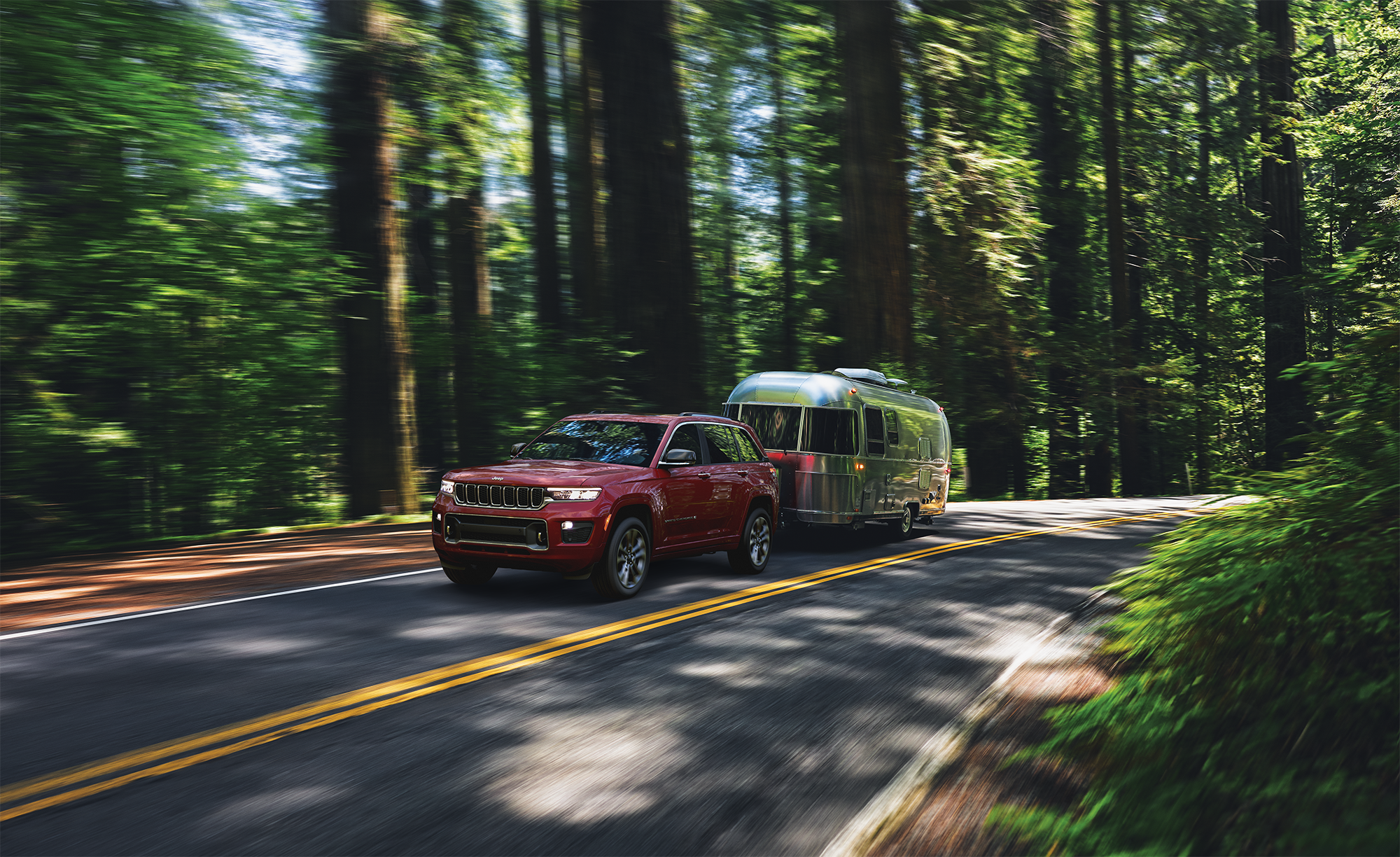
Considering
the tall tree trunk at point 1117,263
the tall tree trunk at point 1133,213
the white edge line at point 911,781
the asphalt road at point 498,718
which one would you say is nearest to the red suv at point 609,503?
the asphalt road at point 498,718

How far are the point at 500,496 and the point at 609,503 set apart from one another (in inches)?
40.1

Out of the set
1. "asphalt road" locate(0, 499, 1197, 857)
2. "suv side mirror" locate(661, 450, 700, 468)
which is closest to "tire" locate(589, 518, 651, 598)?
"asphalt road" locate(0, 499, 1197, 857)

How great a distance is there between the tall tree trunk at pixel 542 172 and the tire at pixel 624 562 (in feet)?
54.4

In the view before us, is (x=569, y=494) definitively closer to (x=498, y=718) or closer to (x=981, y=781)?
(x=498, y=718)

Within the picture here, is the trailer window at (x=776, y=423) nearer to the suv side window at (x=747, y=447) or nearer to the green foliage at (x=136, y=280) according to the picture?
the suv side window at (x=747, y=447)

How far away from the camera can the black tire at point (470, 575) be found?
10.2 meters

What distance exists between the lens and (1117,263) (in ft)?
107

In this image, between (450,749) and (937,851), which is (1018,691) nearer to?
(937,851)

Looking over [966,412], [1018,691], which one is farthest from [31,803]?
[966,412]

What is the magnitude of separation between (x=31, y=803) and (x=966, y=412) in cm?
2671

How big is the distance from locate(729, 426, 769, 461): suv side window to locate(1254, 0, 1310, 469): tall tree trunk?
79.6 feet

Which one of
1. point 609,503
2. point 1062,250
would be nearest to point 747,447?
point 609,503

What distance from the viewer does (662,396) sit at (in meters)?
20.5

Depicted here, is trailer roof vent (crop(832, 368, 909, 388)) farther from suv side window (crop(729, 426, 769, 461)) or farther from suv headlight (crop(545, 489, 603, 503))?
suv headlight (crop(545, 489, 603, 503))
